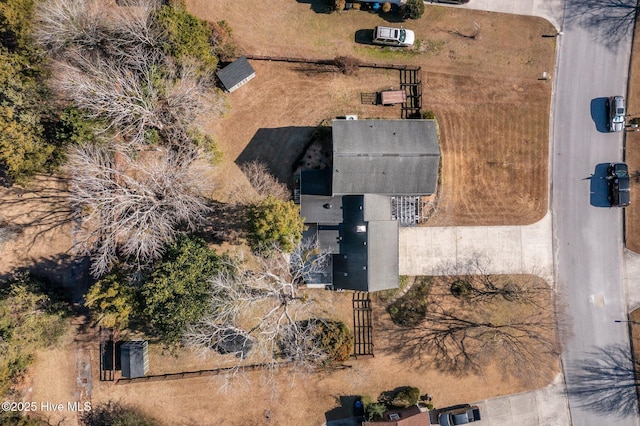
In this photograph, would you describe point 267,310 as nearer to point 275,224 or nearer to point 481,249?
point 275,224

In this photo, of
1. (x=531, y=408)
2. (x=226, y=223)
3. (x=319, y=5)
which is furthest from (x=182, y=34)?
(x=531, y=408)

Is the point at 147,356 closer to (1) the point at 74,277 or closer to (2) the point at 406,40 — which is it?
(1) the point at 74,277

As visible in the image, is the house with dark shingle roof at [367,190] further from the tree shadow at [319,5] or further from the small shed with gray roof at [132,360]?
the small shed with gray roof at [132,360]

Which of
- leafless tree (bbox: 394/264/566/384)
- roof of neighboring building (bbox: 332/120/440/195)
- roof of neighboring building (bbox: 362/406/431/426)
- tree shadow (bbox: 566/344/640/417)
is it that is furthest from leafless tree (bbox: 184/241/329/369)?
tree shadow (bbox: 566/344/640/417)

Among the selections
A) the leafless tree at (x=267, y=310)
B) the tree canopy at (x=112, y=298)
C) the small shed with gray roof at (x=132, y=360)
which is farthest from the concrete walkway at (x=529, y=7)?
the small shed with gray roof at (x=132, y=360)

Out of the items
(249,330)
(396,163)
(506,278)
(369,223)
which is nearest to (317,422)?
(249,330)

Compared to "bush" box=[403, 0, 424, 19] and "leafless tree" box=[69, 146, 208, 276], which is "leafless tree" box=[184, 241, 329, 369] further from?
"bush" box=[403, 0, 424, 19]

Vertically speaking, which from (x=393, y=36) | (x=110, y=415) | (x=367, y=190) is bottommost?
(x=110, y=415)
